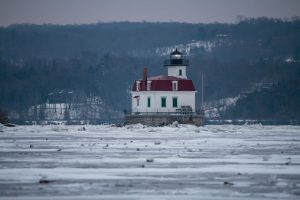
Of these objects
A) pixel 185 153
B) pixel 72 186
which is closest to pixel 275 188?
pixel 72 186

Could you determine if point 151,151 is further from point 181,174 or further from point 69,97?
point 69,97

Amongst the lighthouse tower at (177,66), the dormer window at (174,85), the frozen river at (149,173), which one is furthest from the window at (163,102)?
the frozen river at (149,173)

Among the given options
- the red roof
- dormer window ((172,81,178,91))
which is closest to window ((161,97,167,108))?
the red roof

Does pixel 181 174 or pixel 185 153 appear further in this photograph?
pixel 185 153

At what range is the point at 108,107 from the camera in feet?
547

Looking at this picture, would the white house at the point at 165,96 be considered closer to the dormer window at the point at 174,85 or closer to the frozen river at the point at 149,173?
the dormer window at the point at 174,85

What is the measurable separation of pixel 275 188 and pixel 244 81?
174m

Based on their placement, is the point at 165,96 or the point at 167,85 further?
the point at 167,85

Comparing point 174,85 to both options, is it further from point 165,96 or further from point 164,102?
point 164,102

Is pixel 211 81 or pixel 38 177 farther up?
pixel 211 81

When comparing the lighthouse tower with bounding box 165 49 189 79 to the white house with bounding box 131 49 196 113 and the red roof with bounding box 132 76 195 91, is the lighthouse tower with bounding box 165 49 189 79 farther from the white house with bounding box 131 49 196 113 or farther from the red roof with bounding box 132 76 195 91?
the red roof with bounding box 132 76 195 91

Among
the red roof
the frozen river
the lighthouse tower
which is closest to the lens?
the frozen river

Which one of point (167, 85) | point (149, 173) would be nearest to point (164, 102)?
point (167, 85)

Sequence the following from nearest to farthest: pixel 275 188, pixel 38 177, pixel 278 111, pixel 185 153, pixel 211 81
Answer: pixel 275 188 < pixel 38 177 < pixel 185 153 < pixel 278 111 < pixel 211 81
